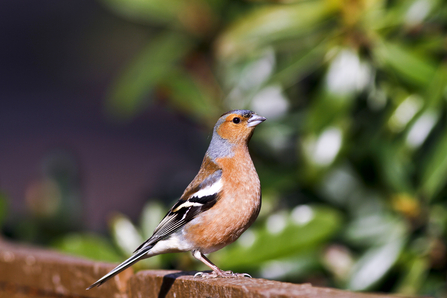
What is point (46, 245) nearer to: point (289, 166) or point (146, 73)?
point (146, 73)

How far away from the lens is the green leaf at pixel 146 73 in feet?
10.2

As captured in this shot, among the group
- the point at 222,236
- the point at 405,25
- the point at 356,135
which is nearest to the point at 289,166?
the point at 356,135

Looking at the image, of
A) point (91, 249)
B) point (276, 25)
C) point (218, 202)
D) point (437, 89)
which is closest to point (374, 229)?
point (437, 89)

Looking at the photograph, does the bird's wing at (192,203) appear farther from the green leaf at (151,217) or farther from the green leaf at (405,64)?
the green leaf at (405,64)

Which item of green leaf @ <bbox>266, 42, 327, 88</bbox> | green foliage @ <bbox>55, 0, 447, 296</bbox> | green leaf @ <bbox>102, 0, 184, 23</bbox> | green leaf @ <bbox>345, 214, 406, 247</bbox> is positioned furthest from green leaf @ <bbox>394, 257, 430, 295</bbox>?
green leaf @ <bbox>102, 0, 184, 23</bbox>

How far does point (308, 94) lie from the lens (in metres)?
3.05

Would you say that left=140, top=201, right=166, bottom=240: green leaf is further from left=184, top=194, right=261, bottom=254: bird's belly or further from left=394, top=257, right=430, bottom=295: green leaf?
left=394, top=257, right=430, bottom=295: green leaf

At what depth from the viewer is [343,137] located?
8.40ft

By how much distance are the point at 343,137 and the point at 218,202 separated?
0.96 metres

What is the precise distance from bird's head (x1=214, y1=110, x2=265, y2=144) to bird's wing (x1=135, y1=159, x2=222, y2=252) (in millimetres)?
123

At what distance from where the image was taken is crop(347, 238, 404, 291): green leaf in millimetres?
2549

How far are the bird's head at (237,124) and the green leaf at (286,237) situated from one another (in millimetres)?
739

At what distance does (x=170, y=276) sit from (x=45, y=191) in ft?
6.42

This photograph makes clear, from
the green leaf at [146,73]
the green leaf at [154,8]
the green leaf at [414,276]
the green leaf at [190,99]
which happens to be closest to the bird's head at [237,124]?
the green leaf at [190,99]
